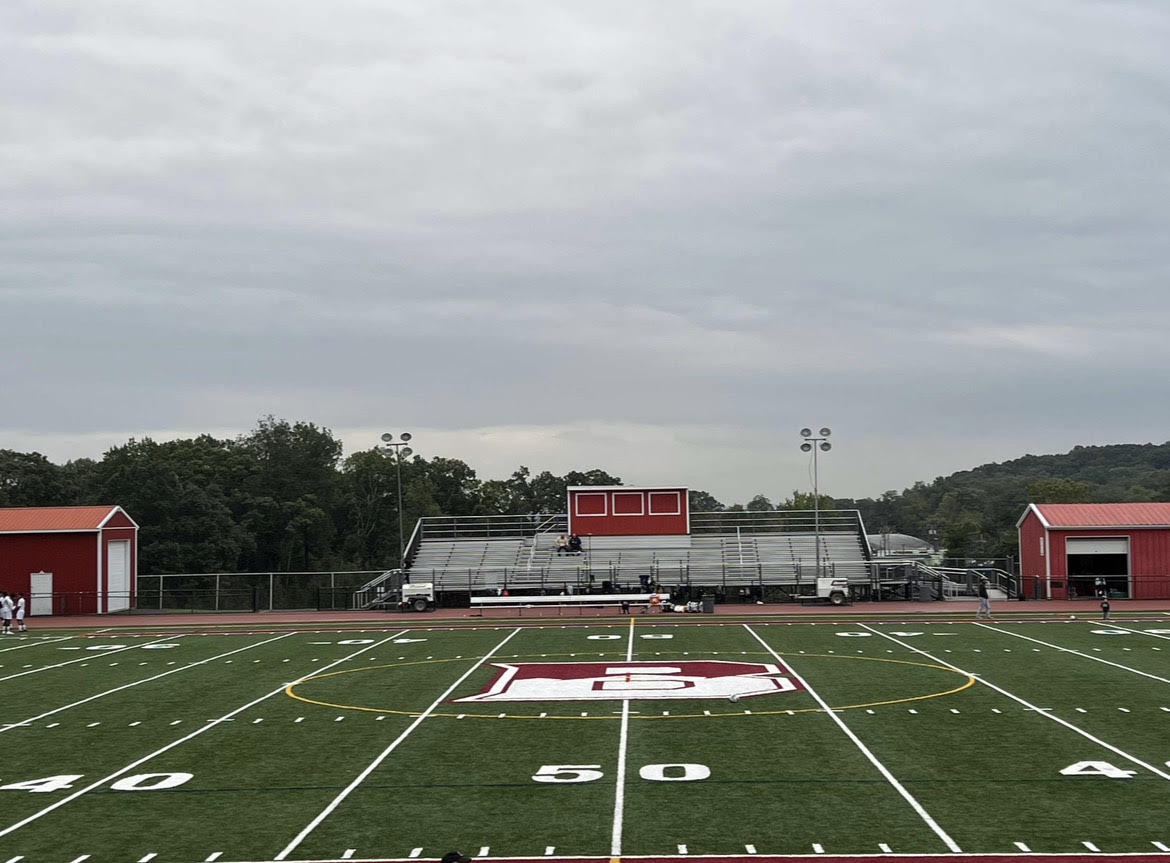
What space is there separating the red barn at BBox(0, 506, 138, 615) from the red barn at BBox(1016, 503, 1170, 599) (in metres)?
42.6

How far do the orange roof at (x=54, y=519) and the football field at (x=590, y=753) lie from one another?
2291 cm

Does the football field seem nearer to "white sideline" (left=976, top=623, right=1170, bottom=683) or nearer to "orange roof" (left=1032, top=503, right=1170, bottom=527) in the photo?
"white sideline" (left=976, top=623, right=1170, bottom=683)

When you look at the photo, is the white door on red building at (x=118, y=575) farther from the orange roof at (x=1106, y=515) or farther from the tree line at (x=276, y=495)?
the orange roof at (x=1106, y=515)

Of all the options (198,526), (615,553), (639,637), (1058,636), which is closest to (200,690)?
(639,637)

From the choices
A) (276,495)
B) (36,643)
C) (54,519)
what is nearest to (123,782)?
(36,643)

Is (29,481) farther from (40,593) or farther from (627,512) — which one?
(627,512)

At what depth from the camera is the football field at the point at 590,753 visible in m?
14.7

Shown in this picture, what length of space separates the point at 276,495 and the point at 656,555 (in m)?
47.3

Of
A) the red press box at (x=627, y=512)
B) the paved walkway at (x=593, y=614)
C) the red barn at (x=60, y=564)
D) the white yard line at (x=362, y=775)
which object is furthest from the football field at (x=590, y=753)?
the red press box at (x=627, y=512)

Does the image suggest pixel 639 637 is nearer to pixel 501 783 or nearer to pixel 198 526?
pixel 501 783

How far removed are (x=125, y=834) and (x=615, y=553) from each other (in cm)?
4886

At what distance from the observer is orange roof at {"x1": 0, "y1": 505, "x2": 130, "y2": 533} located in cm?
5606

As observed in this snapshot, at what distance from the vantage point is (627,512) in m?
66.3

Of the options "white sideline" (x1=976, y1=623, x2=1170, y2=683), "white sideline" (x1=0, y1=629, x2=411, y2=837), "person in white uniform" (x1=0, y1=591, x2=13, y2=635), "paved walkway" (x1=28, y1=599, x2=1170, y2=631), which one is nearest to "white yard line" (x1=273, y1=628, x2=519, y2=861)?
"white sideline" (x1=0, y1=629, x2=411, y2=837)
